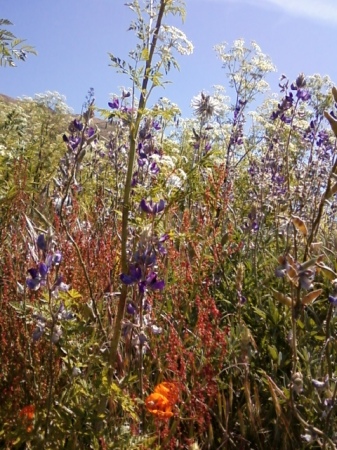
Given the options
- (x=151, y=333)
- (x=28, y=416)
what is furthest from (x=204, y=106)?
(x=28, y=416)

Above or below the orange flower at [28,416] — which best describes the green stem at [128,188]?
above

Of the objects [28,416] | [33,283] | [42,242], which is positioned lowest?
[28,416]

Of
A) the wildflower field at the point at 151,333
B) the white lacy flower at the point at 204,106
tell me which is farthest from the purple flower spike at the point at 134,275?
the white lacy flower at the point at 204,106

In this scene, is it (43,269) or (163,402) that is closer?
(43,269)

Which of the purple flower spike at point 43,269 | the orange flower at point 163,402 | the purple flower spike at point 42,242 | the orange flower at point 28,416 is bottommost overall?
the orange flower at point 28,416

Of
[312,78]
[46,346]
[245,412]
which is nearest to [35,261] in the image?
[46,346]

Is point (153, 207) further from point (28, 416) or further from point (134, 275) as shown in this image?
point (28, 416)

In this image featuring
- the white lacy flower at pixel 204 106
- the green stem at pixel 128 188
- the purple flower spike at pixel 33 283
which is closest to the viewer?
the purple flower spike at pixel 33 283

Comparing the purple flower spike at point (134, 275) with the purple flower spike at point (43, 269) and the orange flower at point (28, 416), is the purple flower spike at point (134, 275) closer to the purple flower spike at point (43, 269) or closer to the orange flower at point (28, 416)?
the purple flower spike at point (43, 269)

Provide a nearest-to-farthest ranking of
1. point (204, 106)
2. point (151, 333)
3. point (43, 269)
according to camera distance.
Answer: point (43, 269) < point (151, 333) < point (204, 106)

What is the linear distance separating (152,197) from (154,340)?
0.72 meters

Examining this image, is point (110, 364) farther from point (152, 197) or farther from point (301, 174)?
point (301, 174)

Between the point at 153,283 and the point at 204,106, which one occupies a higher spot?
the point at 204,106

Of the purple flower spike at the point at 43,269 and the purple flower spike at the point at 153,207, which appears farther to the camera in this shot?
the purple flower spike at the point at 153,207
